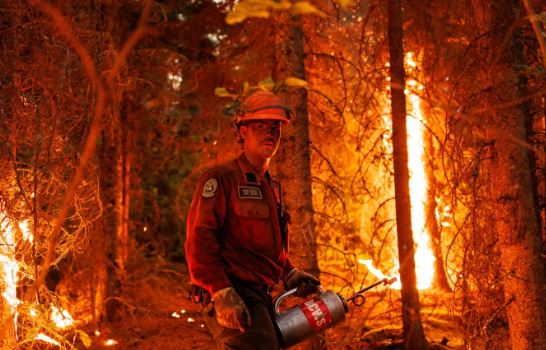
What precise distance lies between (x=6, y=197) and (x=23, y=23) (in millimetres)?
1557

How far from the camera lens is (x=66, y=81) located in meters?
4.83

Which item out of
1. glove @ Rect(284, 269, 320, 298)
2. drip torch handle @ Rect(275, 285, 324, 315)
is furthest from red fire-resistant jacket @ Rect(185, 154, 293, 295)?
glove @ Rect(284, 269, 320, 298)

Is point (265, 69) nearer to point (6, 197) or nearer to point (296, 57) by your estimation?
point (296, 57)

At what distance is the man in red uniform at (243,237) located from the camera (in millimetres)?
3514

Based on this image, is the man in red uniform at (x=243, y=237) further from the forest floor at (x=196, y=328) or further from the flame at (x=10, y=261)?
the forest floor at (x=196, y=328)

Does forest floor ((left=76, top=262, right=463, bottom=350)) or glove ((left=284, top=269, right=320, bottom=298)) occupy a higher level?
glove ((left=284, top=269, right=320, bottom=298))

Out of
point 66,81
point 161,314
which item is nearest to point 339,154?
point 161,314

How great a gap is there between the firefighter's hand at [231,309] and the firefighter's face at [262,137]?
41.4 inches

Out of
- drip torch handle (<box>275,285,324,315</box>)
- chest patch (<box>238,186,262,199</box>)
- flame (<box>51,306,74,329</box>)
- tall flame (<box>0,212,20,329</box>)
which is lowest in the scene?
flame (<box>51,306,74,329</box>)

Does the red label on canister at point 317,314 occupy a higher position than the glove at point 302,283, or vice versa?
the glove at point 302,283

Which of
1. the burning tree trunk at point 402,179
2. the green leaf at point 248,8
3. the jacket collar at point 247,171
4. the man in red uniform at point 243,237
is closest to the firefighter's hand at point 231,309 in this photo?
the man in red uniform at point 243,237

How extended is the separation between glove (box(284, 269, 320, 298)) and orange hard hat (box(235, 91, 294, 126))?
3.99 feet

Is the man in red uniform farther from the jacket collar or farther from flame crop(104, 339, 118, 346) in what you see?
flame crop(104, 339, 118, 346)

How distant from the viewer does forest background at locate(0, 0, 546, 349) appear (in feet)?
15.1
